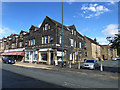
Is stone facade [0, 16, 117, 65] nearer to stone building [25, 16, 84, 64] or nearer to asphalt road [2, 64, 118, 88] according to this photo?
stone building [25, 16, 84, 64]

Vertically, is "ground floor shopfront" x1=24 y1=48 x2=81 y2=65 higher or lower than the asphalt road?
higher

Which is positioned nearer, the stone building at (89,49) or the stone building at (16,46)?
the stone building at (16,46)

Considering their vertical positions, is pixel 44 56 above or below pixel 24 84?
above

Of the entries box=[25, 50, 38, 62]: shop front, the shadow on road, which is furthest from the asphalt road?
box=[25, 50, 38, 62]: shop front

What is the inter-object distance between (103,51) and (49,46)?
45919 mm

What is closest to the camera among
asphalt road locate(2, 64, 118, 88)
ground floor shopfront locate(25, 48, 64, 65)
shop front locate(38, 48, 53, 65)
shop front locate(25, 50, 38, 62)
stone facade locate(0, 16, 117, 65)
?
asphalt road locate(2, 64, 118, 88)

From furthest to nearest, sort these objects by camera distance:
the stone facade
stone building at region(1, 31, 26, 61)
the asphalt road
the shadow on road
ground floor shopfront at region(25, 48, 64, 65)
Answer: stone building at region(1, 31, 26, 61) → the stone facade → ground floor shopfront at region(25, 48, 64, 65) → the asphalt road → the shadow on road

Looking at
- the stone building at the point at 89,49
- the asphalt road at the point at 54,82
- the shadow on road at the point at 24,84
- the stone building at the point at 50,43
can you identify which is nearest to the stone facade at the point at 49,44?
the stone building at the point at 50,43

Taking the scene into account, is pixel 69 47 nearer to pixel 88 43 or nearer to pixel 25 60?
pixel 25 60

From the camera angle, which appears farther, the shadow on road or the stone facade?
the stone facade

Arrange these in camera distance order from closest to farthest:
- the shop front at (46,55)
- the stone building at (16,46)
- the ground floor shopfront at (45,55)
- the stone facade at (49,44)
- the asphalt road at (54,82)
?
the asphalt road at (54,82)
the ground floor shopfront at (45,55)
the shop front at (46,55)
the stone facade at (49,44)
the stone building at (16,46)

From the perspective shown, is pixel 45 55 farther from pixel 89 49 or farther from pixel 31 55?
pixel 89 49

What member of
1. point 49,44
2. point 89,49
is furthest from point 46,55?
point 89,49

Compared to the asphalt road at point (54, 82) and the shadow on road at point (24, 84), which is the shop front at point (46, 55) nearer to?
the asphalt road at point (54, 82)
